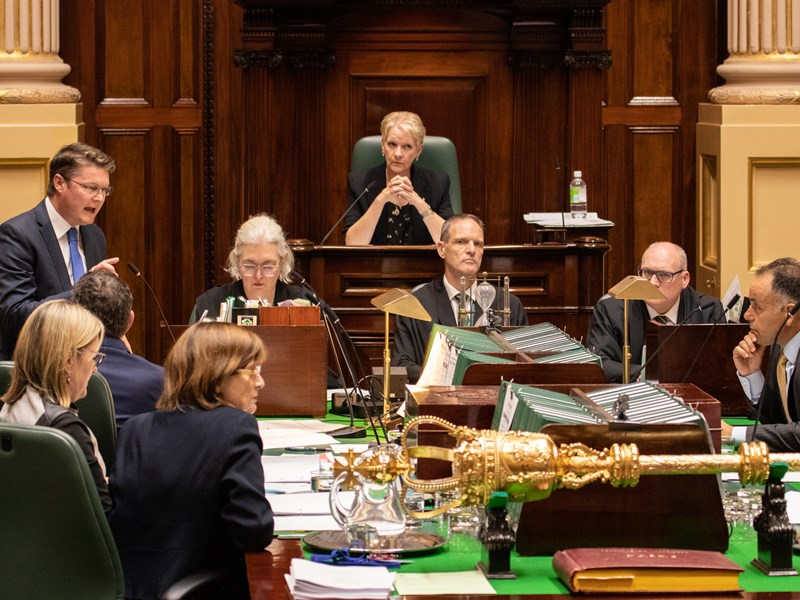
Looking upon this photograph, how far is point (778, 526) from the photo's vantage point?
2582 mm

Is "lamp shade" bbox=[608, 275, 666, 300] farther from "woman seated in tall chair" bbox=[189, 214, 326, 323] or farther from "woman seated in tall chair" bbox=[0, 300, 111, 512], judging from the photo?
"woman seated in tall chair" bbox=[0, 300, 111, 512]

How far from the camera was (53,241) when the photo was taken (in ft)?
16.6

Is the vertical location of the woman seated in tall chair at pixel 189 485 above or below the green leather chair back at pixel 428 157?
below

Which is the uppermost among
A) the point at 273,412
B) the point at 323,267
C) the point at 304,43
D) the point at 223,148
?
the point at 304,43

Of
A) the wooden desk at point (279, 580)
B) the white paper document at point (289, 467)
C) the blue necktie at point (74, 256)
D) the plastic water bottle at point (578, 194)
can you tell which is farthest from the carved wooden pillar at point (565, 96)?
the wooden desk at point (279, 580)

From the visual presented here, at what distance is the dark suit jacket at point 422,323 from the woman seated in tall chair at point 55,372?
5.51 feet

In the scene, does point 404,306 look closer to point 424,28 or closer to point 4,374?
point 4,374

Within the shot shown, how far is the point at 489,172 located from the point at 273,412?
3816 millimetres

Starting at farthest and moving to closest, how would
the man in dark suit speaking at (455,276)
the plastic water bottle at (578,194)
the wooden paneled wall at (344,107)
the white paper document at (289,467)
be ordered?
the wooden paneled wall at (344,107) < the plastic water bottle at (578,194) < the man in dark suit speaking at (455,276) < the white paper document at (289,467)

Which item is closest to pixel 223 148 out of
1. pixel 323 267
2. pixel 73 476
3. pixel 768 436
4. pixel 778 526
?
pixel 323 267

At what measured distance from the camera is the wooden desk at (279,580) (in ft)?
8.06

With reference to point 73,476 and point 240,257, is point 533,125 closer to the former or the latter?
point 240,257

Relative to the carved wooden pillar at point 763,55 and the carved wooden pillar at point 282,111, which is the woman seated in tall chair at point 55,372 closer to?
the carved wooden pillar at point 282,111

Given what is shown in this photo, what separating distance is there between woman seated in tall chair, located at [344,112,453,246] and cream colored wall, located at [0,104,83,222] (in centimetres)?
163
